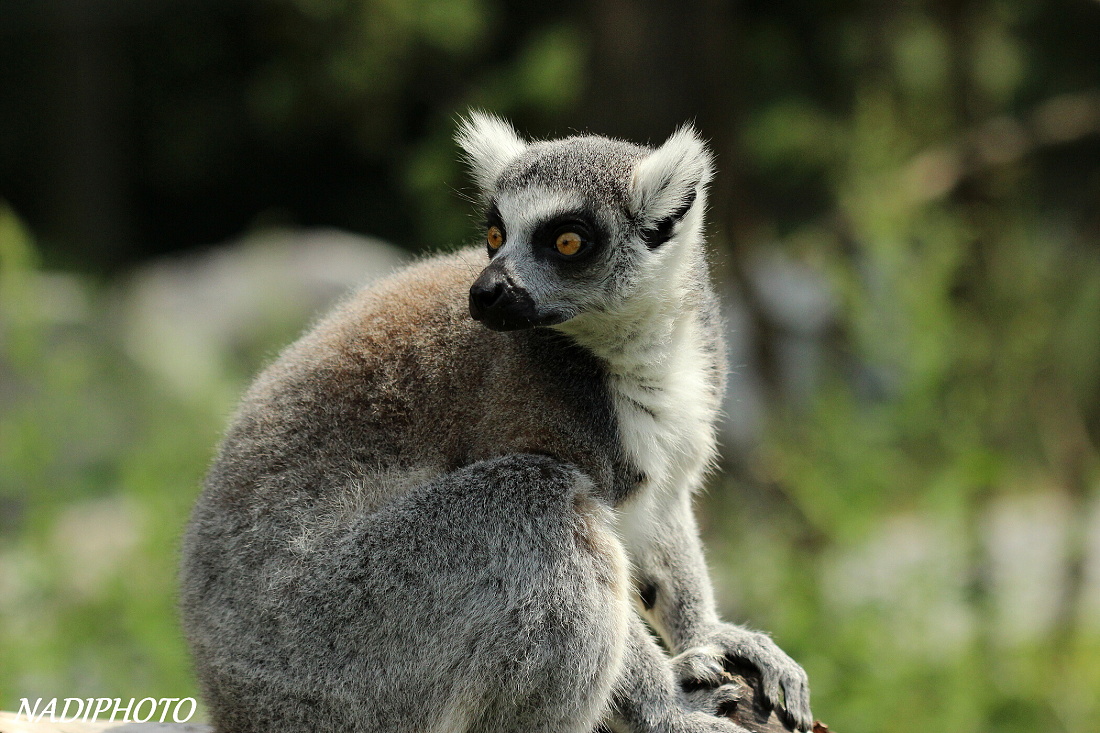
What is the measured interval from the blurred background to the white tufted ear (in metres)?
0.88

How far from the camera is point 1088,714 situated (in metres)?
6.29

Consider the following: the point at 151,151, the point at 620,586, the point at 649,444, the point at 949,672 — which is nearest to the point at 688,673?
the point at 620,586

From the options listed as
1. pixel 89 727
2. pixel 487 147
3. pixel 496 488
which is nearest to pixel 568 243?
pixel 487 147

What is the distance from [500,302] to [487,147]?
2.88ft

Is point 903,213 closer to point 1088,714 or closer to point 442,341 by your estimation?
point 1088,714

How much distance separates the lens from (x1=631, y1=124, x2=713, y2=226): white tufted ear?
330 cm

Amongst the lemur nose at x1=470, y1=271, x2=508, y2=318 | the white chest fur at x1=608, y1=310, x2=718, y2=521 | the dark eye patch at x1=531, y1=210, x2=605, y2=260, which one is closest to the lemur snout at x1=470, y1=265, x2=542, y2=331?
the lemur nose at x1=470, y1=271, x2=508, y2=318

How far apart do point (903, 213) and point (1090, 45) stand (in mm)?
10590

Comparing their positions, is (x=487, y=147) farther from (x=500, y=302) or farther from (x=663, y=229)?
(x=500, y=302)

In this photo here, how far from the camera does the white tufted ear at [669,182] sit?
3297 mm

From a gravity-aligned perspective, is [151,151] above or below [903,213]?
→ below

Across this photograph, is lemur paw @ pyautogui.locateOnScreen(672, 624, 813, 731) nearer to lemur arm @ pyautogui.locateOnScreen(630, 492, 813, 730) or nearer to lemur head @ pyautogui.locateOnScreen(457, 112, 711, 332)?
lemur arm @ pyautogui.locateOnScreen(630, 492, 813, 730)

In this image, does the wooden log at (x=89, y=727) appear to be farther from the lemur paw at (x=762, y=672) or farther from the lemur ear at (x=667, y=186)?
the lemur ear at (x=667, y=186)

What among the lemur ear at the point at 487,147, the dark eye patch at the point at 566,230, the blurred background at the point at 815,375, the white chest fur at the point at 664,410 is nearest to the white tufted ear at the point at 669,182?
the dark eye patch at the point at 566,230
